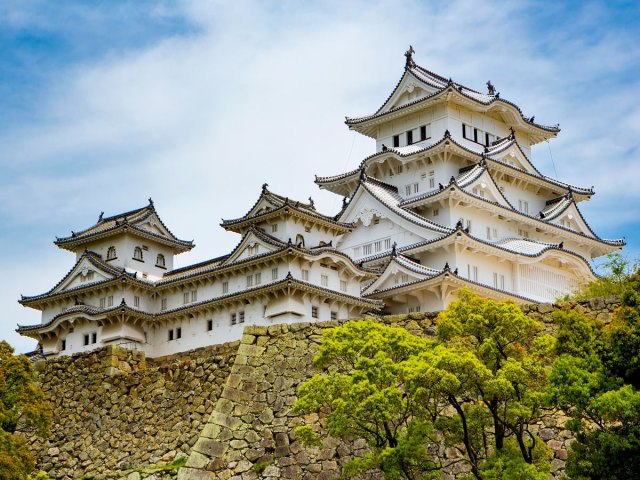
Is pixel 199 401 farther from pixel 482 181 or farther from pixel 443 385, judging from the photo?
pixel 482 181

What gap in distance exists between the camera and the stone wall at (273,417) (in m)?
26.5

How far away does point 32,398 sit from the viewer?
96.7ft

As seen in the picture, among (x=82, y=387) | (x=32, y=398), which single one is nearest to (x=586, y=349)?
(x=32, y=398)

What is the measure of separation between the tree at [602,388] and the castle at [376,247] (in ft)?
89.6

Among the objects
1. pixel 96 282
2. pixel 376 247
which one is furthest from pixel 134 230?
pixel 376 247

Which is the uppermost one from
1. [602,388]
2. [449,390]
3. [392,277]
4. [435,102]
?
[435,102]

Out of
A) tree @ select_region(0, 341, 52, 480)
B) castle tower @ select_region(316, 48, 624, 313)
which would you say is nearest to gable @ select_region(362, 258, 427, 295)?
castle tower @ select_region(316, 48, 624, 313)

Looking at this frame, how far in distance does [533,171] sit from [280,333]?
122ft

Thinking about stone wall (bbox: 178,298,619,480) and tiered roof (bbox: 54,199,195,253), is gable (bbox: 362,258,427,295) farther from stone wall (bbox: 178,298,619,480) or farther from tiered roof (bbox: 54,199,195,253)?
stone wall (bbox: 178,298,619,480)

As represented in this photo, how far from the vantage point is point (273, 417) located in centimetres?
2767

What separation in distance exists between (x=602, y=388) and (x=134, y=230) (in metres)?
39.4

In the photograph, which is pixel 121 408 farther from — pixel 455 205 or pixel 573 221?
pixel 573 221

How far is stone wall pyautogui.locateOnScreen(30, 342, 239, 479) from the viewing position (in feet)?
96.8

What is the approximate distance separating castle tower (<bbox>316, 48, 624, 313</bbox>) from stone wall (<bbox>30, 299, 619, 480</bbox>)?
67.9ft
